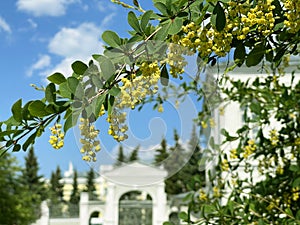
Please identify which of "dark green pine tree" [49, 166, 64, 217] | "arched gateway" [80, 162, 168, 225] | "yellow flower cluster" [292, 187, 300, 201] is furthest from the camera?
"dark green pine tree" [49, 166, 64, 217]

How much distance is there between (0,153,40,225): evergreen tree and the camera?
1112cm

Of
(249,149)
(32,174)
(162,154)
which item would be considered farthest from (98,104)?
(32,174)

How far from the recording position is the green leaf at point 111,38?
623 mm

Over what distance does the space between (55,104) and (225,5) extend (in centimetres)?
26

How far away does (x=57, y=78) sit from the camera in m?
0.65

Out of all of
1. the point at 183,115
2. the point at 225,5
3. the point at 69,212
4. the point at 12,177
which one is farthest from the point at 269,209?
the point at 69,212

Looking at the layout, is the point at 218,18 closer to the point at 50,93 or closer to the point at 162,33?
the point at 162,33

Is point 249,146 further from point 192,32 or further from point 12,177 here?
point 12,177

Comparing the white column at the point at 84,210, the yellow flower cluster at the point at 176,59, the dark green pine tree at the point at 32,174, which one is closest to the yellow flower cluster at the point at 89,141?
the yellow flower cluster at the point at 176,59

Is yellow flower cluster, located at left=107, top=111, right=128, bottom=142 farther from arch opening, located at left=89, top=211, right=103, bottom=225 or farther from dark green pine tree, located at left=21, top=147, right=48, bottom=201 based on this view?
dark green pine tree, located at left=21, top=147, right=48, bottom=201

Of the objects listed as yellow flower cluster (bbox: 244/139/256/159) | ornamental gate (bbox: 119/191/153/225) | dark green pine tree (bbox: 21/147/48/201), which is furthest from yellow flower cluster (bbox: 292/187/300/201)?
dark green pine tree (bbox: 21/147/48/201)

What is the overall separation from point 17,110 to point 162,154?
0.27m

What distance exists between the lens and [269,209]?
147cm

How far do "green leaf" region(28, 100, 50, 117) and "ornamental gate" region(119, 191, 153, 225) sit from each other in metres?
Result: 11.4
